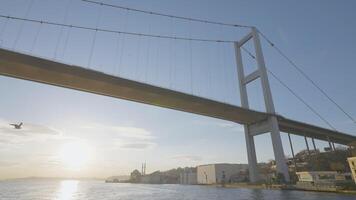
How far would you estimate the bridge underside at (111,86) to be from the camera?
73.6ft

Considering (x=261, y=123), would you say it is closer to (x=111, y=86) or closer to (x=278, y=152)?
(x=278, y=152)

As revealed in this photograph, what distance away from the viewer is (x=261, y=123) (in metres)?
38.5

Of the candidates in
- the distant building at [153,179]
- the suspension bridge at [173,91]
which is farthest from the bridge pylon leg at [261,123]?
the distant building at [153,179]

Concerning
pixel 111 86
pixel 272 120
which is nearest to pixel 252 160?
pixel 272 120

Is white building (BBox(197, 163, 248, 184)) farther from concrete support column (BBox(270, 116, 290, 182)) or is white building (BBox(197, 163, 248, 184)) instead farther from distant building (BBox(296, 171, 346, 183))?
concrete support column (BBox(270, 116, 290, 182))

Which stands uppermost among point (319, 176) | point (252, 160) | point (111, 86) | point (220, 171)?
point (111, 86)

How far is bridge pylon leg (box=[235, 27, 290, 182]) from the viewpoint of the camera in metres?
35.1

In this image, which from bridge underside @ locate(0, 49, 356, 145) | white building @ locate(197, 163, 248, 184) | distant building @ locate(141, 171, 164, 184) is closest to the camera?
bridge underside @ locate(0, 49, 356, 145)

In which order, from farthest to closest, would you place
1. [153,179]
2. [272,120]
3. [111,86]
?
[153,179]
[272,120]
[111,86]

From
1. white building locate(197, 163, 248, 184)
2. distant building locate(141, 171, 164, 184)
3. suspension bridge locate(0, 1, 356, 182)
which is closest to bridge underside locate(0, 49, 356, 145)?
suspension bridge locate(0, 1, 356, 182)

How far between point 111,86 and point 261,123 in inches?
901

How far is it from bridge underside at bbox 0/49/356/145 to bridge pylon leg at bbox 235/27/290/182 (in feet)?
3.72

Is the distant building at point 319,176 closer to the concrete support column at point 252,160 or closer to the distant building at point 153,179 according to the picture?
the concrete support column at point 252,160

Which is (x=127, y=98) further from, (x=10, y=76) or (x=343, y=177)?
(x=343, y=177)
